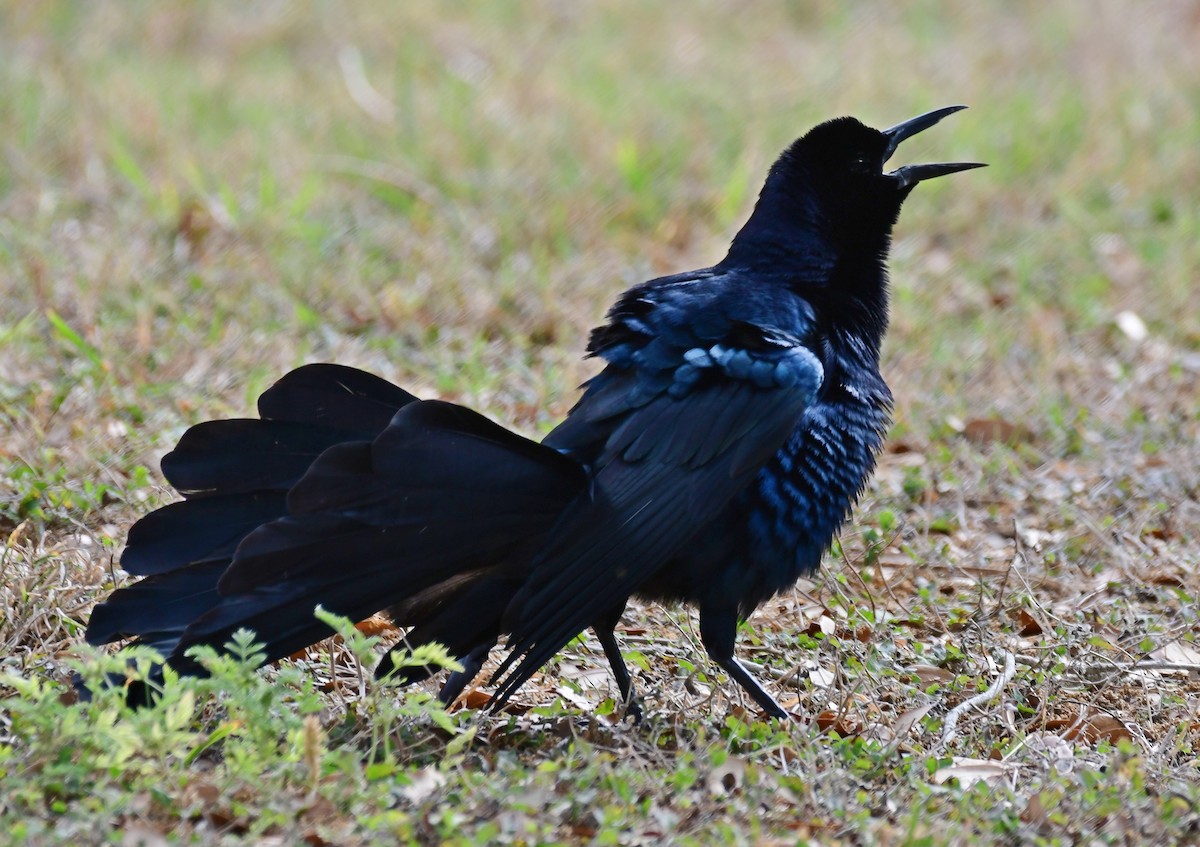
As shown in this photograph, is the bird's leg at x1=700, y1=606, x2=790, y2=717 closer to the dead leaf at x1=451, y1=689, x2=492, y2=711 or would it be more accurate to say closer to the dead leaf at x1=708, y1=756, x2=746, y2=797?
the dead leaf at x1=708, y1=756, x2=746, y2=797

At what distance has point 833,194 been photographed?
12.8ft

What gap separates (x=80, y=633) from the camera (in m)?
3.51

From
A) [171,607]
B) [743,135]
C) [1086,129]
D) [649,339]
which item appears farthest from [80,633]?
[1086,129]

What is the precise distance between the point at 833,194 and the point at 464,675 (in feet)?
5.17

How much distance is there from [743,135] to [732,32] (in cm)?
265

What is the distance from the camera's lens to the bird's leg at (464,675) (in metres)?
3.31

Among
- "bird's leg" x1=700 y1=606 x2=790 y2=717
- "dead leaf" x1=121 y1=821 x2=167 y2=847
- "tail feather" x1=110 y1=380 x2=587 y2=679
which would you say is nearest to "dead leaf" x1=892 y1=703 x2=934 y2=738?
"bird's leg" x1=700 y1=606 x2=790 y2=717

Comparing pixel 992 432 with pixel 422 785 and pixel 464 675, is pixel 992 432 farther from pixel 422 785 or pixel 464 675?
pixel 422 785

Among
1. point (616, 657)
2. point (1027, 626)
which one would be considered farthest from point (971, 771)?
point (1027, 626)

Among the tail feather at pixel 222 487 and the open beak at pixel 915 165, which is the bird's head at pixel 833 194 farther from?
the tail feather at pixel 222 487

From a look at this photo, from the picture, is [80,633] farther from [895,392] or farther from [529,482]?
[895,392]

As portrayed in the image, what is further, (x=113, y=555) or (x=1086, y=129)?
(x=1086, y=129)

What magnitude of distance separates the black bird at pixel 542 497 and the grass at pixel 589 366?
216mm

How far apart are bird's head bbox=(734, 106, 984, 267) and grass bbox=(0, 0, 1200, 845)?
0.94m
